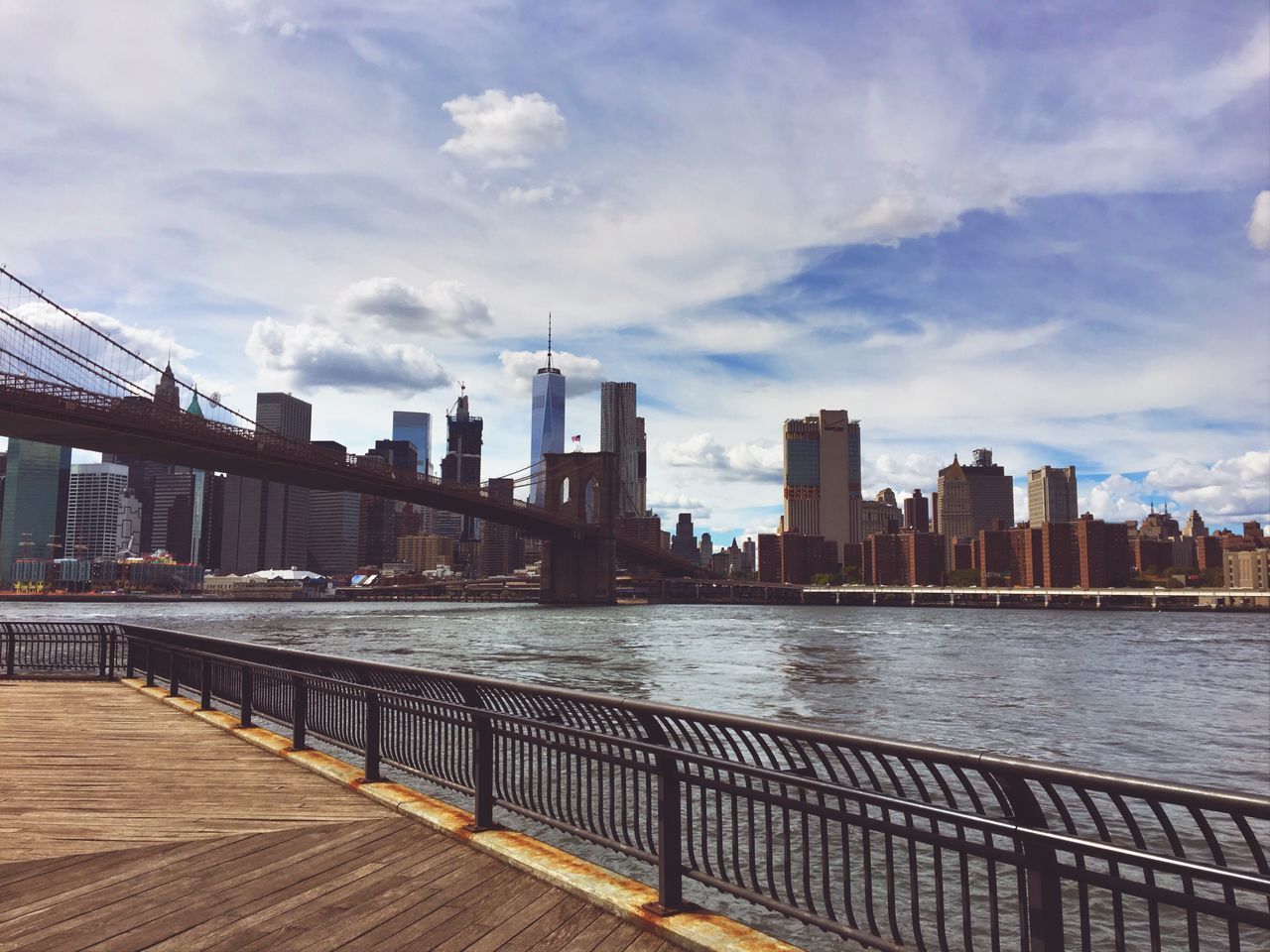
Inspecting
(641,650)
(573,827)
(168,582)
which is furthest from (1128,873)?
(168,582)

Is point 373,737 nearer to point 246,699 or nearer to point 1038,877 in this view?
point 246,699

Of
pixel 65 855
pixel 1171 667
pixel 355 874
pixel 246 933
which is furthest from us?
pixel 1171 667

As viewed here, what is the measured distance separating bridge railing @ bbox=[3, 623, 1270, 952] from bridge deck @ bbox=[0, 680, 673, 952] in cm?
51

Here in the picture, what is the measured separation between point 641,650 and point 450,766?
1562 inches

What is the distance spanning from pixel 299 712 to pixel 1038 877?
683 centimetres

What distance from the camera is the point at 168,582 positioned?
18962cm

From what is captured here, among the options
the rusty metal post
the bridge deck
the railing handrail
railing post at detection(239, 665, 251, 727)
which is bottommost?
the bridge deck

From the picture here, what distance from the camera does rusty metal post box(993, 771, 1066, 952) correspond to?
3.14 m

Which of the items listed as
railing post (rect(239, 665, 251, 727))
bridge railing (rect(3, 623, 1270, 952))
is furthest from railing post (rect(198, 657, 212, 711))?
railing post (rect(239, 665, 251, 727))

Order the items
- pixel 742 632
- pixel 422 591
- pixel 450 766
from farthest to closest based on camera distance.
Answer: pixel 422 591 < pixel 742 632 < pixel 450 766

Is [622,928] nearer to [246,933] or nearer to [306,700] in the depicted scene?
[246,933]

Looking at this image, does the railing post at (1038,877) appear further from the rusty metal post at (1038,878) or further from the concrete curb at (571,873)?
the concrete curb at (571,873)

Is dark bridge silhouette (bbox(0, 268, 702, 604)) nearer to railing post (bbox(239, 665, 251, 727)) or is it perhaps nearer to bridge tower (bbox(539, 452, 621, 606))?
bridge tower (bbox(539, 452, 621, 606))

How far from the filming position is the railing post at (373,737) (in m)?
7.01
